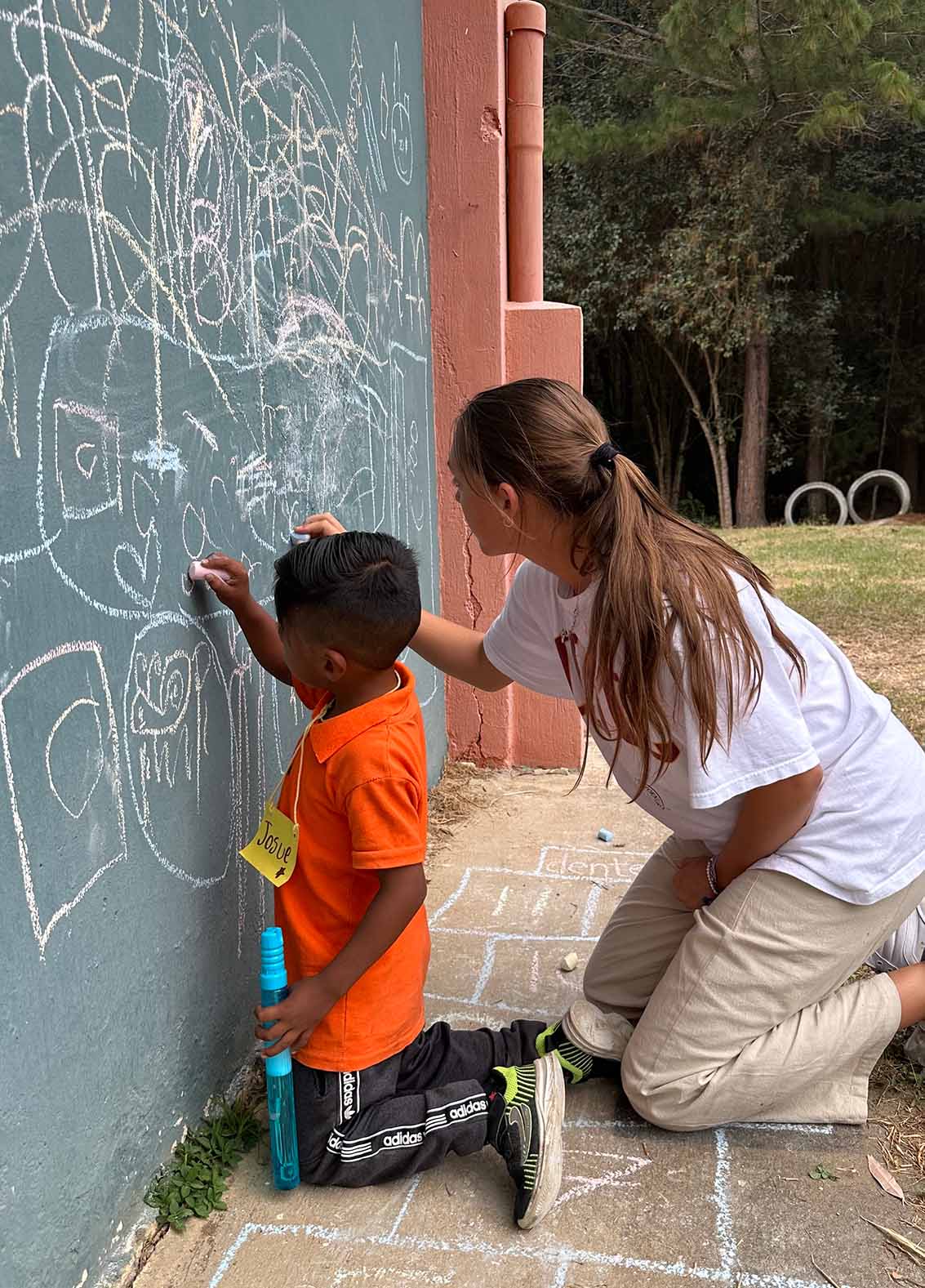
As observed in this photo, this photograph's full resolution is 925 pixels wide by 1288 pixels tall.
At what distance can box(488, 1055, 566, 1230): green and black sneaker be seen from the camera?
178 cm

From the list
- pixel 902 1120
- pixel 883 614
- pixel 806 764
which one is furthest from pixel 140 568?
pixel 883 614

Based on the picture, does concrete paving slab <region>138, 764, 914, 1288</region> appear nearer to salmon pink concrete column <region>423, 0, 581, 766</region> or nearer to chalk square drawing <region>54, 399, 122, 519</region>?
chalk square drawing <region>54, 399, 122, 519</region>

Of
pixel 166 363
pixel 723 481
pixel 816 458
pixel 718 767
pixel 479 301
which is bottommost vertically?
pixel 723 481

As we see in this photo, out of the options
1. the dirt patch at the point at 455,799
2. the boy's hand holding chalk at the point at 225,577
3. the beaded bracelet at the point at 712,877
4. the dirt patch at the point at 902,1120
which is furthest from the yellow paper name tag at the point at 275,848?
the dirt patch at the point at 455,799

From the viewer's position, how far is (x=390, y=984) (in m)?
1.89

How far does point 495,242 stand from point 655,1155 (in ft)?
9.67

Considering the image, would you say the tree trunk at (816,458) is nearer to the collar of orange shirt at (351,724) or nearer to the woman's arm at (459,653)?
the woman's arm at (459,653)

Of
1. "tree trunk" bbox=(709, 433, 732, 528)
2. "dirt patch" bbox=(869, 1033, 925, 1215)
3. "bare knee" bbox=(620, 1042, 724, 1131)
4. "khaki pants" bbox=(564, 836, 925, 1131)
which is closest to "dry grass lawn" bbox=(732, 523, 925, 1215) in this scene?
"dirt patch" bbox=(869, 1033, 925, 1215)

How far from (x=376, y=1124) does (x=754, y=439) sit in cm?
1409

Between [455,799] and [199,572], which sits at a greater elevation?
[199,572]

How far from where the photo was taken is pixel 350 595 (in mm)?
1799

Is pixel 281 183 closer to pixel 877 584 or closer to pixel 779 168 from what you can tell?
pixel 877 584

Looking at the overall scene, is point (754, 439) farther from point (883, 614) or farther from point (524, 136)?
point (524, 136)

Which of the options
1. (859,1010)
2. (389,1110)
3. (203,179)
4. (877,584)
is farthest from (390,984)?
(877,584)
